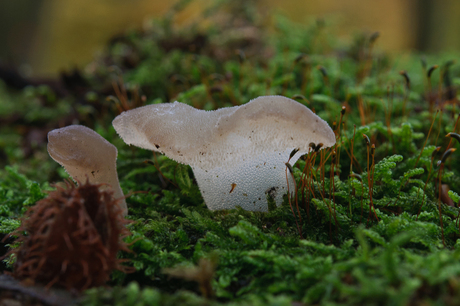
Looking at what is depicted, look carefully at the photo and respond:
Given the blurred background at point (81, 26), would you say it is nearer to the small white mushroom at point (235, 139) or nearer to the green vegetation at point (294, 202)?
the green vegetation at point (294, 202)

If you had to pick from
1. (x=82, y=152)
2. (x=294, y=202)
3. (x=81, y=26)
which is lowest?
(x=294, y=202)

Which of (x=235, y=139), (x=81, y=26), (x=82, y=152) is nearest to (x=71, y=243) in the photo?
(x=82, y=152)

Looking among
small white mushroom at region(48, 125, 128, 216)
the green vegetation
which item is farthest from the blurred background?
small white mushroom at region(48, 125, 128, 216)

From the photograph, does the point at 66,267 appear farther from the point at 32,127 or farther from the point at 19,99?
the point at 19,99

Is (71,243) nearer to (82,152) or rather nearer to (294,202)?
(82,152)

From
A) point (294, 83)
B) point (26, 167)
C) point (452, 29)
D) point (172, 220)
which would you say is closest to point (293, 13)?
point (452, 29)

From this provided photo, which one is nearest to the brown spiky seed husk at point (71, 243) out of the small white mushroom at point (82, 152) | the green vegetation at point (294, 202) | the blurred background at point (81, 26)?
the green vegetation at point (294, 202)

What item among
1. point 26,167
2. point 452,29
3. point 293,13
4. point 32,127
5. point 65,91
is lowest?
point 26,167
